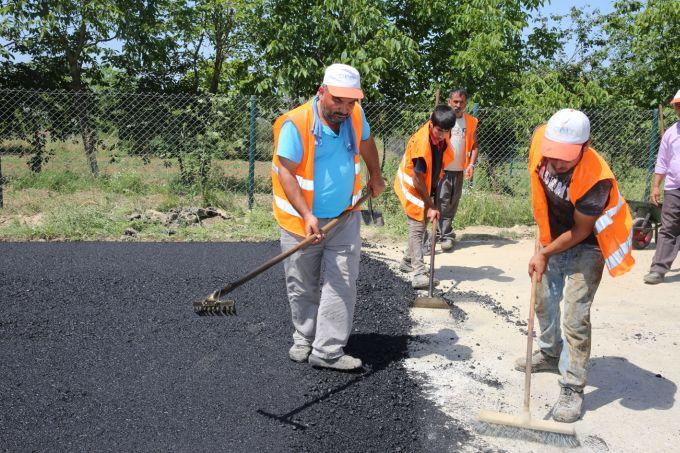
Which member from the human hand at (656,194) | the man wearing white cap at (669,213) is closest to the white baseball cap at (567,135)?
the man wearing white cap at (669,213)

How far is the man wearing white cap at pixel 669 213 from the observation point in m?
5.98

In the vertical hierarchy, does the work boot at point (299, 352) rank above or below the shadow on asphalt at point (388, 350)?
above

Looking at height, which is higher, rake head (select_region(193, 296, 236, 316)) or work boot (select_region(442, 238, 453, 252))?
rake head (select_region(193, 296, 236, 316))

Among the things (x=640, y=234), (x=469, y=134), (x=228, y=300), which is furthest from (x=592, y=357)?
(x=640, y=234)

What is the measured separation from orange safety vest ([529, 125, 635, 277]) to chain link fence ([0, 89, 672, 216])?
5598mm

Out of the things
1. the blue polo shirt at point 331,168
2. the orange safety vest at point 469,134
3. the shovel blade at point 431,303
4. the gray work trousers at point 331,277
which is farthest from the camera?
the orange safety vest at point 469,134

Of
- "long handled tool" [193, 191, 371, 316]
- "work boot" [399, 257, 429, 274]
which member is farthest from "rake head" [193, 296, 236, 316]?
"work boot" [399, 257, 429, 274]

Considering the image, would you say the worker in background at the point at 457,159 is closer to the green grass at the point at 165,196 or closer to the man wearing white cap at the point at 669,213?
the green grass at the point at 165,196

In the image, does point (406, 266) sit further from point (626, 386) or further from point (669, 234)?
point (626, 386)

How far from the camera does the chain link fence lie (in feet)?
29.2

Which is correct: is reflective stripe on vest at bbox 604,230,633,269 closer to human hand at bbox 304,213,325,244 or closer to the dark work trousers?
human hand at bbox 304,213,325,244

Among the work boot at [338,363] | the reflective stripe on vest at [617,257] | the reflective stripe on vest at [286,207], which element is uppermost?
the reflective stripe on vest at [286,207]

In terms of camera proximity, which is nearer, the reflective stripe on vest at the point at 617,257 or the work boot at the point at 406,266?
the reflective stripe on vest at the point at 617,257

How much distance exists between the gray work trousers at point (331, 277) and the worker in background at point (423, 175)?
1.49 m
